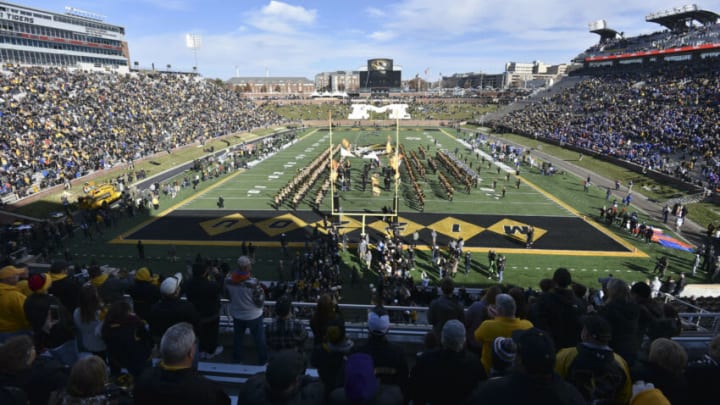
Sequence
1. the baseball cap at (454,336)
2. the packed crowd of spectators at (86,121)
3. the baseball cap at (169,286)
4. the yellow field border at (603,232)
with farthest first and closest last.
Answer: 1. the packed crowd of spectators at (86,121)
2. the yellow field border at (603,232)
3. the baseball cap at (169,286)
4. the baseball cap at (454,336)

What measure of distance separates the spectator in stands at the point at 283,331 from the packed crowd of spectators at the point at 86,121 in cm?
3077

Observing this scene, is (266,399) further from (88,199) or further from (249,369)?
(88,199)

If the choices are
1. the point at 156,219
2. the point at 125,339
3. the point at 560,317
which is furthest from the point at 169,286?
the point at 156,219

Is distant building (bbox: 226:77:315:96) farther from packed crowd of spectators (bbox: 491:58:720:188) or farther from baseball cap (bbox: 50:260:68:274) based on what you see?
baseball cap (bbox: 50:260:68:274)

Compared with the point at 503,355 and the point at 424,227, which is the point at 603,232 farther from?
the point at 503,355

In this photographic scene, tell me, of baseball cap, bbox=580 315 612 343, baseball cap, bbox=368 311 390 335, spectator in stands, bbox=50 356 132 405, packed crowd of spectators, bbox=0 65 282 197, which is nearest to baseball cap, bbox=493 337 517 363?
baseball cap, bbox=580 315 612 343

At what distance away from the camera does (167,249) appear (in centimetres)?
1975

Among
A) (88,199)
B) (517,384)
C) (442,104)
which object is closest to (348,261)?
(517,384)

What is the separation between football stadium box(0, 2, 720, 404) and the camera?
3.39m

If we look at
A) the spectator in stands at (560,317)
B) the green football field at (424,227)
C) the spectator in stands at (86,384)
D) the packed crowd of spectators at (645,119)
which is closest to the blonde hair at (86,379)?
the spectator in stands at (86,384)

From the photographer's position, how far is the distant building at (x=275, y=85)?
14669 cm

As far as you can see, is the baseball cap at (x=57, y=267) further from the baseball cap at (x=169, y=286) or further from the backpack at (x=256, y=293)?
the backpack at (x=256, y=293)

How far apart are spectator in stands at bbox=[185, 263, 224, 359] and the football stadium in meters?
0.03

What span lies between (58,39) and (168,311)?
69123 mm
